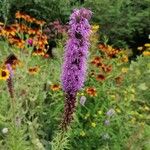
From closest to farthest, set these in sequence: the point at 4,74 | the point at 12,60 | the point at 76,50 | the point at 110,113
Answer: the point at 76,50 < the point at 12,60 < the point at 4,74 < the point at 110,113

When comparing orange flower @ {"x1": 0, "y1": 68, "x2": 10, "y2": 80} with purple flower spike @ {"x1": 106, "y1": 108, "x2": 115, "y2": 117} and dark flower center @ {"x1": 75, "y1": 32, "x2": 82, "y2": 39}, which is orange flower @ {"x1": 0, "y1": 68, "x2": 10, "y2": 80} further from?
purple flower spike @ {"x1": 106, "y1": 108, "x2": 115, "y2": 117}

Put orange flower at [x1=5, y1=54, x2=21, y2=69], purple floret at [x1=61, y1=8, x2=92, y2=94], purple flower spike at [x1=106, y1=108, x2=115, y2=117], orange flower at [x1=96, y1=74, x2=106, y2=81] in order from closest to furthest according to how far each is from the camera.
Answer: purple floret at [x1=61, y1=8, x2=92, y2=94], orange flower at [x1=5, y1=54, x2=21, y2=69], purple flower spike at [x1=106, y1=108, x2=115, y2=117], orange flower at [x1=96, y1=74, x2=106, y2=81]

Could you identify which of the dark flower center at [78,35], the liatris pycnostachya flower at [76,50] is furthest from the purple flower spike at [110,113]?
the dark flower center at [78,35]

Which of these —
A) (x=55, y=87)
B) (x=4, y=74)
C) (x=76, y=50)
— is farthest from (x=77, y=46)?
(x=55, y=87)

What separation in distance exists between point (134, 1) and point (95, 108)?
13.7 ft

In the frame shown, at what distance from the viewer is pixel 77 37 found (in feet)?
10.4

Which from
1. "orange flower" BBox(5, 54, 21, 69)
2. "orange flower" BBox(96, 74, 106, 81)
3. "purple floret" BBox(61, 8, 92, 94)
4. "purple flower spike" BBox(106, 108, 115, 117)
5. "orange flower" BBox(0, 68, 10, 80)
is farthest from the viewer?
"orange flower" BBox(96, 74, 106, 81)

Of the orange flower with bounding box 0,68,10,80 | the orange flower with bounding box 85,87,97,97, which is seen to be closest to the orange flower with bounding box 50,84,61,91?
the orange flower with bounding box 85,87,97,97

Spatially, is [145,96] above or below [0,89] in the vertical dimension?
below

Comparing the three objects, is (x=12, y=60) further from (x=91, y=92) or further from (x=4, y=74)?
(x=91, y=92)

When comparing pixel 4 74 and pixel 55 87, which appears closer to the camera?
pixel 4 74

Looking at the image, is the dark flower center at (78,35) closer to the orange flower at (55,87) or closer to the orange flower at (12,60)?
the orange flower at (12,60)

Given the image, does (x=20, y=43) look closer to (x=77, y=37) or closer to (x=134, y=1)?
(x=77, y=37)

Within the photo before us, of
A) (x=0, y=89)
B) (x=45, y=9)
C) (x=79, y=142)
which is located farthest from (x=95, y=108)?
(x=45, y=9)
